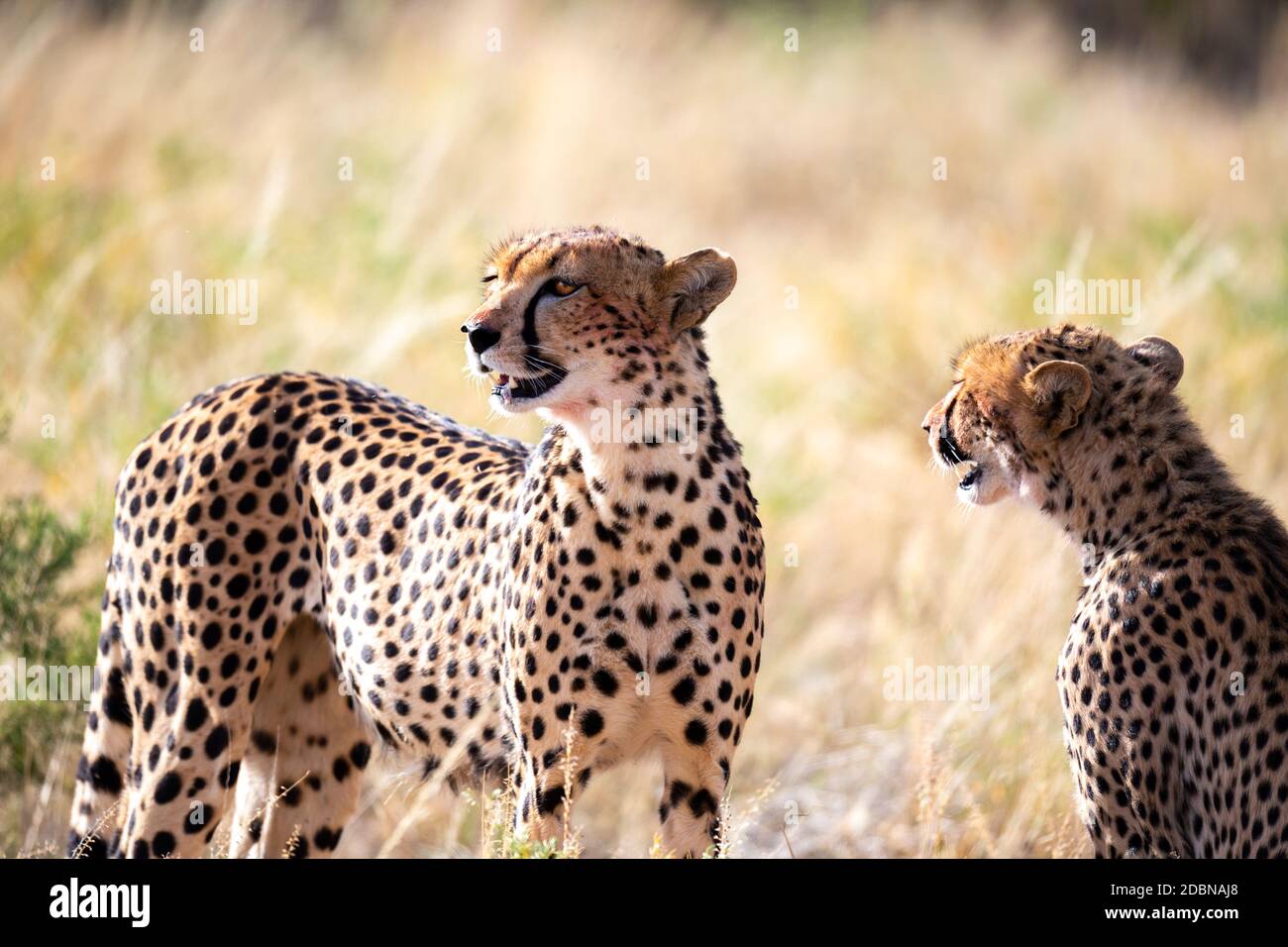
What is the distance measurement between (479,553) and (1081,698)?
131 centimetres

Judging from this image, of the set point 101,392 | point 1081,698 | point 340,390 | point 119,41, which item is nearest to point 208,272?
point 101,392

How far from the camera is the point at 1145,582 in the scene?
3.78 m

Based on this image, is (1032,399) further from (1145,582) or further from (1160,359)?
(1145,582)

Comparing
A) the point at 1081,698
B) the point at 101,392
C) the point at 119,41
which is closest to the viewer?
the point at 1081,698

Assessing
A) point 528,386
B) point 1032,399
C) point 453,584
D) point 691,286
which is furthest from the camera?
point 453,584

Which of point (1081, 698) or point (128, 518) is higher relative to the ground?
point (128, 518)

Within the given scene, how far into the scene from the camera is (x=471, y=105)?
12.1m

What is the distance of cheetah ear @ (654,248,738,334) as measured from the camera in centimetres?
382

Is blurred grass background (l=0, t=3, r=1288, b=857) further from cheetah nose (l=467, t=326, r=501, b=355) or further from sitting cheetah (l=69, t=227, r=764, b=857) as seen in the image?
cheetah nose (l=467, t=326, r=501, b=355)

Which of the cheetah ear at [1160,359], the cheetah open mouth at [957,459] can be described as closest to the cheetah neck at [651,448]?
the cheetah open mouth at [957,459]

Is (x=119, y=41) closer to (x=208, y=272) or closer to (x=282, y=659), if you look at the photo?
(x=208, y=272)

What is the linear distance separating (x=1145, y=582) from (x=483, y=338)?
4.50 ft

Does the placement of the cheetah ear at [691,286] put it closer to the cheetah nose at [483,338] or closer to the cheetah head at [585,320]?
the cheetah head at [585,320]

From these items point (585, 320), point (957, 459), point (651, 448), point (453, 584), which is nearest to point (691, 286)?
point (585, 320)
